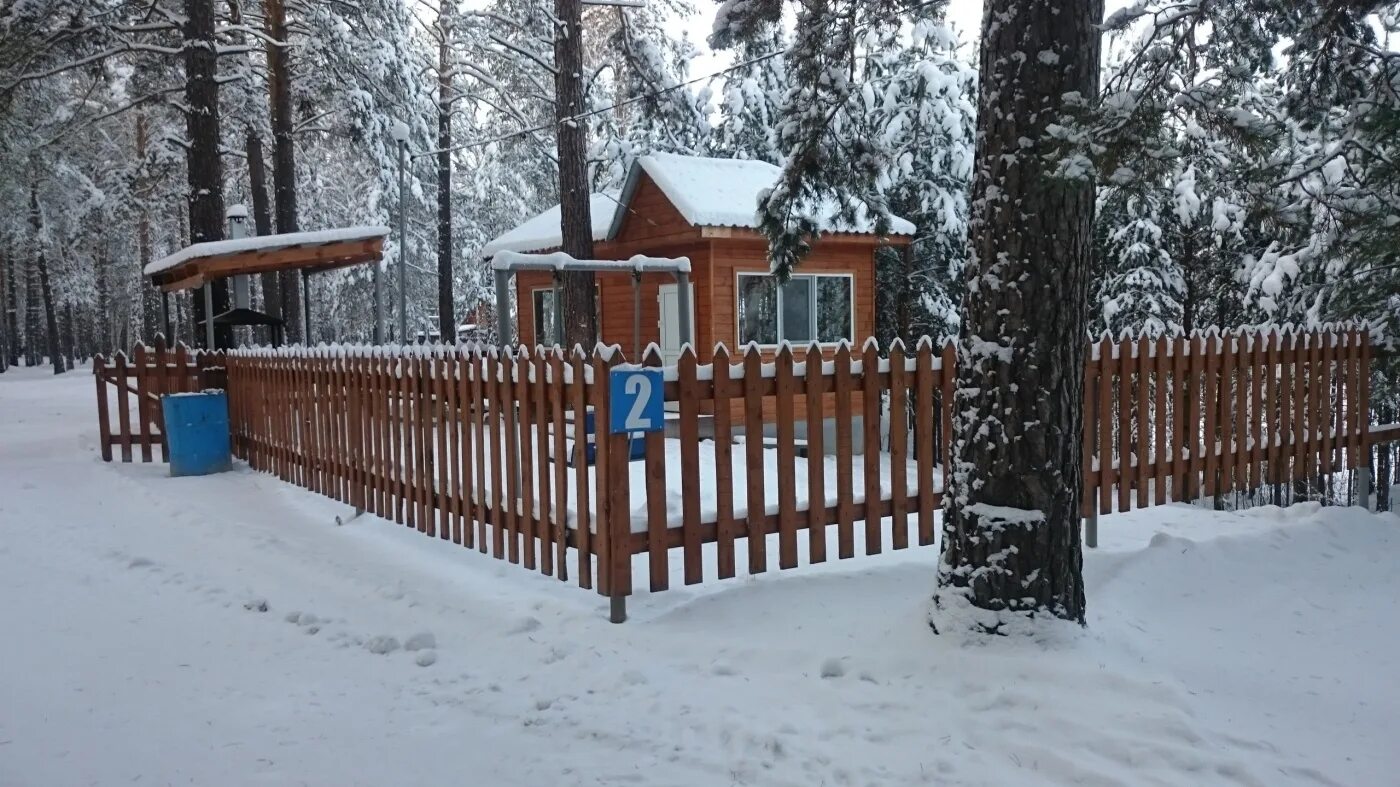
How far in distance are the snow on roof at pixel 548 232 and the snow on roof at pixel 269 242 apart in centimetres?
294

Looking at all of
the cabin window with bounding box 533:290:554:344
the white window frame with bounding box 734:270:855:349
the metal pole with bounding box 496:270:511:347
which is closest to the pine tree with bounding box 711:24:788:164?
the cabin window with bounding box 533:290:554:344

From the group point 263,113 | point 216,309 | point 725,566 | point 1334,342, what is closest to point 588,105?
point 263,113

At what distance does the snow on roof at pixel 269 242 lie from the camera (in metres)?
12.7

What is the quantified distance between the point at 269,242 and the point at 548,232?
5.76 m

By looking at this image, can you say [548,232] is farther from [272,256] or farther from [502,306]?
[502,306]

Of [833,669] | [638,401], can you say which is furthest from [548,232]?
[833,669]

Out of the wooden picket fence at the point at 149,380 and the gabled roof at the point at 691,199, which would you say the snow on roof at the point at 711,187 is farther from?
the wooden picket fence at the point at 149,380

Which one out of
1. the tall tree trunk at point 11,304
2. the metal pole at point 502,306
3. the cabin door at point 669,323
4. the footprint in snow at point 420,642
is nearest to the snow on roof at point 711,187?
the cabin door at point 669,323

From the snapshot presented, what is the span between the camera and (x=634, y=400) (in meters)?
4.78

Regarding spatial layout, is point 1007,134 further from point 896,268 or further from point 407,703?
point 896,268

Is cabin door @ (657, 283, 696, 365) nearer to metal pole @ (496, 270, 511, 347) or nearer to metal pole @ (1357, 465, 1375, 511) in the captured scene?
metal pole @ (496, 270, 511, 347)

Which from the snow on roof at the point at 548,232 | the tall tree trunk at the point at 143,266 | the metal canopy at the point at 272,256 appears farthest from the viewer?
the tall tree trunk at the point at 143,266

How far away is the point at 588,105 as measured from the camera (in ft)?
80.8

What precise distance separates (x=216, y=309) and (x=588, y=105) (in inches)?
459
